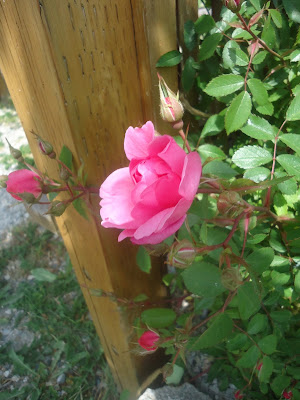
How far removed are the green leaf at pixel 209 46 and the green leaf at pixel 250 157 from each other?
0.22m

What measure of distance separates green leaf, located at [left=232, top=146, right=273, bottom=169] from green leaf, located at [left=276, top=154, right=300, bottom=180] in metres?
0.03

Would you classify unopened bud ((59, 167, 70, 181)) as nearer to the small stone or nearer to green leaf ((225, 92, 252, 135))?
green leaf ((225, 92, 252, 135))

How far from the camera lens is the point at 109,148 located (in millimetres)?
899

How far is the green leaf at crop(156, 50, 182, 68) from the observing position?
84 centimetres

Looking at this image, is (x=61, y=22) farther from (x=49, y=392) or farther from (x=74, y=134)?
(x=49, y=392)

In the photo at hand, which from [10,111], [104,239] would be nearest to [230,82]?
[104,239]

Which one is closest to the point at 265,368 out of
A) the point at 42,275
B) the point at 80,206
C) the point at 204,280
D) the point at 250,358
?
the point at 250,358

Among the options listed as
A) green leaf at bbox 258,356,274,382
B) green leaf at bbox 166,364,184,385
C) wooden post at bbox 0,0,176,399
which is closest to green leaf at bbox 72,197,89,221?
wooden post at bbox 0,0,176,399

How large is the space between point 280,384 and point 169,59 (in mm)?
865

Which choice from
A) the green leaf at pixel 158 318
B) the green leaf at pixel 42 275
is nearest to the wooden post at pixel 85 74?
the green leaf at pixel 158 318

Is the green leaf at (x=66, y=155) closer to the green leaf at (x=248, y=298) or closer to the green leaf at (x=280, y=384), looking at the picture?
the green leaf at (x=248, y=298)

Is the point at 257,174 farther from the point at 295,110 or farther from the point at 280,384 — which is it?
the point at 280,384

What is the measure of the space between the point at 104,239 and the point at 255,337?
47cm

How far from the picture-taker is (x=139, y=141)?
58 cm
